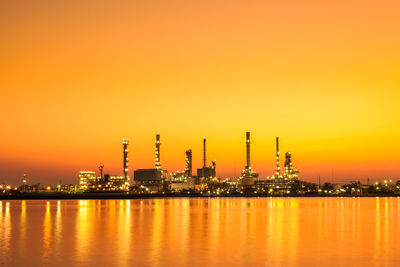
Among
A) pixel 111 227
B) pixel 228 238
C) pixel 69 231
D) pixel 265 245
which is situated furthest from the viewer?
pixel 111 227

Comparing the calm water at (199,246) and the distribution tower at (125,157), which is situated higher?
the distribution tower at (125,157)

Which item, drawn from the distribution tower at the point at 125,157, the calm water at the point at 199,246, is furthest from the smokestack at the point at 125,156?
the calm water at the point at 199,246

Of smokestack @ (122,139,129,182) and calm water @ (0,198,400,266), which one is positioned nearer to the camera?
calm water @ (0,198,400,266)

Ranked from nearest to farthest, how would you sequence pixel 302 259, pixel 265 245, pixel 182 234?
pixel 302 259
pixel 265 245
pixel 182 234

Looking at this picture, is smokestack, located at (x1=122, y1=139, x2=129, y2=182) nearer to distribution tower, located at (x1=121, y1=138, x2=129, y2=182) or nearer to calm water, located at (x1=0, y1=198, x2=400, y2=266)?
distribution tower, located at (x1=121, y1=138, x2=129, y2=182)

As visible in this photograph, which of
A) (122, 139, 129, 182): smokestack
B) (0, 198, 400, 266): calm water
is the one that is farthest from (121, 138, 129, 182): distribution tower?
(0, 198, 400, 266): calm water

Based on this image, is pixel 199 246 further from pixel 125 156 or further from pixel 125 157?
pixel 125 157

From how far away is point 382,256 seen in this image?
91.4ft

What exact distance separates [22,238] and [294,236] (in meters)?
17.9

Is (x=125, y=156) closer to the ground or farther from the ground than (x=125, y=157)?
farther from the ground

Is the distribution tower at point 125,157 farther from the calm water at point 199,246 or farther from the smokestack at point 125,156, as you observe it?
the calm water at point 199,246

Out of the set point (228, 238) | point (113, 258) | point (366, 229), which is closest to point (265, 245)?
point (228, 238)

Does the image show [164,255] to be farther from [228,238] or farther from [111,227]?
[111,227]

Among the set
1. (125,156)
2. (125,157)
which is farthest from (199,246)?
(125,157)
